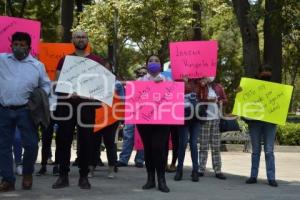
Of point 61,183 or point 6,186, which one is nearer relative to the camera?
point 6,186

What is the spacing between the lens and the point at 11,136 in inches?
299

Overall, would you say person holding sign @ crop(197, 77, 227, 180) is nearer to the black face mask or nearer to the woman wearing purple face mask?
the woman wearing purple face mask

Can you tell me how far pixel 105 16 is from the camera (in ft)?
93.9

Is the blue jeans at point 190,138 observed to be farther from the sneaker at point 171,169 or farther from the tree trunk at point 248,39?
the tree trunk at point 248,39

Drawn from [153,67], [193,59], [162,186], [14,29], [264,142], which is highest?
[14,29]

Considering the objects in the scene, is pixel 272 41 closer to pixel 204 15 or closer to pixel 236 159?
pixel 236 159

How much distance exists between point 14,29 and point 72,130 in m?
1.85

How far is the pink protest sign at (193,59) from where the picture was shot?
9.13m

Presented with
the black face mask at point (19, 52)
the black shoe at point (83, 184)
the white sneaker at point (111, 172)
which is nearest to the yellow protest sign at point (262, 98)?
the white sneaker at point (111, 172)

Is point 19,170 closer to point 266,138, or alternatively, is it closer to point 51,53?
point 51,53

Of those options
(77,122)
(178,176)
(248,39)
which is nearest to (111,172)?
(178,176)

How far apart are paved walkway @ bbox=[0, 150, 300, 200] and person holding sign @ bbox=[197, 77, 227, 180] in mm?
278

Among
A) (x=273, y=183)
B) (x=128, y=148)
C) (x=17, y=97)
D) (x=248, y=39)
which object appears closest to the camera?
(x=17, y=97)

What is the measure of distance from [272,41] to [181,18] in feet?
36.6
